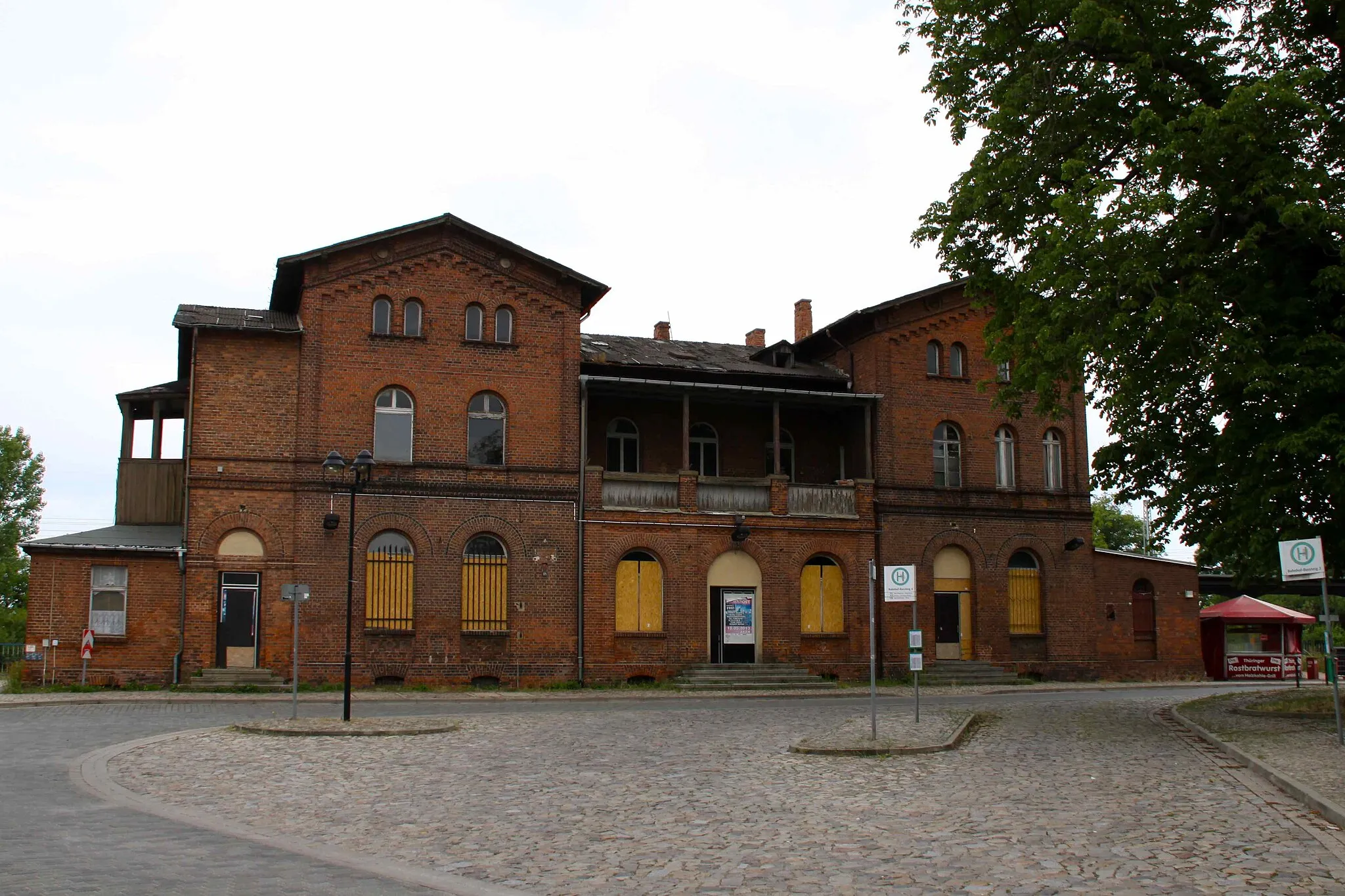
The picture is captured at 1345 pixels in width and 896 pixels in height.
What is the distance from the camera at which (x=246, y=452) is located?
28.4 metres

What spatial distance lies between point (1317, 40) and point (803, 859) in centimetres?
1595

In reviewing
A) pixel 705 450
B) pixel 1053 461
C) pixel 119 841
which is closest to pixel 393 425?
pixel 705 450

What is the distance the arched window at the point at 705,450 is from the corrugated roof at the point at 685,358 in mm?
1776

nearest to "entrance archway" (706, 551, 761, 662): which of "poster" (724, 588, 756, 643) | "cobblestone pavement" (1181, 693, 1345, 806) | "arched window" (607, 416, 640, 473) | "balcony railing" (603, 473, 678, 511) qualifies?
"poster" (724, 588, 756, 643)

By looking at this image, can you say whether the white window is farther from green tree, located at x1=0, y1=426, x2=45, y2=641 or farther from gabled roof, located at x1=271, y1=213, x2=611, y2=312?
green tree, located at x1=0, y1=426, x2=45, y2=641

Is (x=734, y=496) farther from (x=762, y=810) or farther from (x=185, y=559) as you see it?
(x=762, y=810)

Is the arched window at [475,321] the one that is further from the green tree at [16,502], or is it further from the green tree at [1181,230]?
the green tree at [16,502]

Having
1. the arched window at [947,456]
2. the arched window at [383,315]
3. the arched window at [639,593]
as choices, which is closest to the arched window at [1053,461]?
the arched window at [947,456]

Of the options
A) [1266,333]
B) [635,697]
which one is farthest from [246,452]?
[1266,333]

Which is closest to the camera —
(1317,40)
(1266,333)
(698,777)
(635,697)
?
(698,777)

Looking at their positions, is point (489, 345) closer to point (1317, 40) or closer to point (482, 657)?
point (482, 657)

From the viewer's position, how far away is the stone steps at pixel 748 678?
97.9 ft

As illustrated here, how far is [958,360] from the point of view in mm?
34875

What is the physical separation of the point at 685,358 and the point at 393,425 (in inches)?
356
